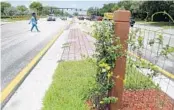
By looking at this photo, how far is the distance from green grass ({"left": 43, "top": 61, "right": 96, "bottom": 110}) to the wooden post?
1.08 feet

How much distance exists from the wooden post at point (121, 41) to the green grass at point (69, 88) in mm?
328

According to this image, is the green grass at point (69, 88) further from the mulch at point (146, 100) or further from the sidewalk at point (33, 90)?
the mulch at point (146, 100)

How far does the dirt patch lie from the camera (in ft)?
16.8

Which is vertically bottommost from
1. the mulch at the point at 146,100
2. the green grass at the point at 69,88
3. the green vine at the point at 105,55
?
the green grass at the point at 69,88

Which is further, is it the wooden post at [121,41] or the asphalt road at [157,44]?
the asphalt road at [157,44]

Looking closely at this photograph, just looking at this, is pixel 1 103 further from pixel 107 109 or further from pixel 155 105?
pixel 155 105

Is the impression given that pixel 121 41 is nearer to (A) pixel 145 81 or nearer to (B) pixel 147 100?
(B) pixel 147 100

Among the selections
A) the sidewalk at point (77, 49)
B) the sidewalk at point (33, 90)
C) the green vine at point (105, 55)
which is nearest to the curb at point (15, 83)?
the sidewalk at point (33, 90)

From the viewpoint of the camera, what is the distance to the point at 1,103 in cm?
582

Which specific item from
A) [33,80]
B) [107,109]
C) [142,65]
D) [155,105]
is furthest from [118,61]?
[33,80]

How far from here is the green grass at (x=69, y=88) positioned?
5281 millimetres

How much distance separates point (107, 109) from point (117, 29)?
44.1 inches

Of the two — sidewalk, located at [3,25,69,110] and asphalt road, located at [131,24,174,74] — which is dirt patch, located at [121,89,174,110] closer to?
asphalt road, located at [131,24,174,74]

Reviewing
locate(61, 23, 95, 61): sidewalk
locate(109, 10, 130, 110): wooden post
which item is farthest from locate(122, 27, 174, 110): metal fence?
locate(61, 23, 95, 61): sidewalk
